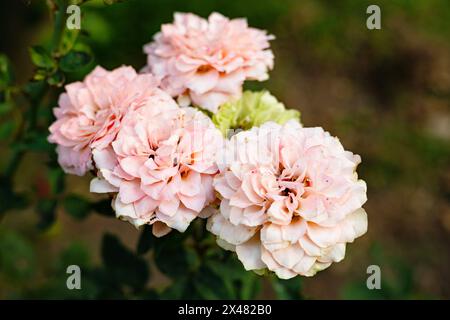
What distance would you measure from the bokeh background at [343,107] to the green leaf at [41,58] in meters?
0.73

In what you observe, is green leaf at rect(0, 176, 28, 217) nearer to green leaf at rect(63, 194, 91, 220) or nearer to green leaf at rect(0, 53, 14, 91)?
green leaf at rect(63, 194, 91, 220)

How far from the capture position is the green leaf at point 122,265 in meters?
1.63

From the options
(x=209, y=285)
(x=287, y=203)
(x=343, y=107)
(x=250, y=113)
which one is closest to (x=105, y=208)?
(x=209, y=285)

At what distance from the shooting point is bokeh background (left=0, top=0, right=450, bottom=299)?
248 cm

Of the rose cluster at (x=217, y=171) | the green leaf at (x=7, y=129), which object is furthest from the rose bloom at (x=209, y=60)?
the green leaf at (x=7, y=129)

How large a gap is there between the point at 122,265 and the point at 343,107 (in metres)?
1.86

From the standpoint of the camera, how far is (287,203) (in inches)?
41.0

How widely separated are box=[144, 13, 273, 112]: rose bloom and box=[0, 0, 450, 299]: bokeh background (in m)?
0.80

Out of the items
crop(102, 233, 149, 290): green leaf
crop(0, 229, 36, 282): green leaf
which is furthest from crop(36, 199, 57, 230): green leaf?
crop(0, 229, 36, 282): green leaf

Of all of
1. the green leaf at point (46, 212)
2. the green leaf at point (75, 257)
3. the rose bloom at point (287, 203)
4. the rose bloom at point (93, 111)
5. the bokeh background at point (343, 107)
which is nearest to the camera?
the rose bloom at point (287, 203)

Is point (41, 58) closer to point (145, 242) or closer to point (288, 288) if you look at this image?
point (145, 242)

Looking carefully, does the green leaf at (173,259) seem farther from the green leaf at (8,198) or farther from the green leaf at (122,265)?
the green leaf at (8,198)

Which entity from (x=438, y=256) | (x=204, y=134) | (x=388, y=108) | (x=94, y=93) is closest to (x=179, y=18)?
(x=94, y=93)
